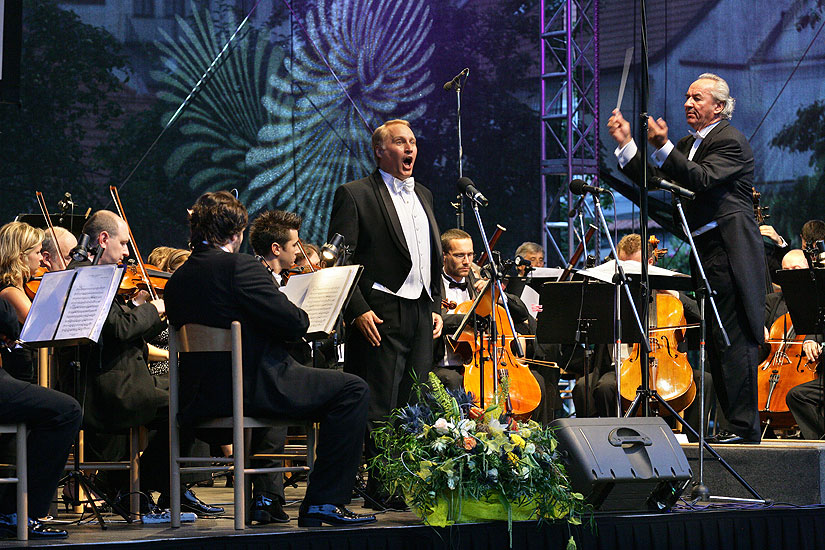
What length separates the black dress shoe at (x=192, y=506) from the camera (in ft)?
14.0

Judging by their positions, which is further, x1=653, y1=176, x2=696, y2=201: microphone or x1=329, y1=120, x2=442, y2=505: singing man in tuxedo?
x1=653, y1=176, x2=696, y2=201: microphone

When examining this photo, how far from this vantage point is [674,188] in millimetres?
4422

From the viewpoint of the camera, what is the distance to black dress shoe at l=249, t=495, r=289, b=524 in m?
3.79

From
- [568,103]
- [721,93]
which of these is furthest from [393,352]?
[568,103]

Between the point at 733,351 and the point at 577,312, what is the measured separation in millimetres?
812

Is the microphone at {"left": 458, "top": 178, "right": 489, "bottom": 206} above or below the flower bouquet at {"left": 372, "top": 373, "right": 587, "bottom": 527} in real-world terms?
above

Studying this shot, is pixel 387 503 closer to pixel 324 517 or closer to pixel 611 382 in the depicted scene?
pixel 324 517

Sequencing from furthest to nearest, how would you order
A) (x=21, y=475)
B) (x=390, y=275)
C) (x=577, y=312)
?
(x=577, y=312), (x=390, y=275), (x=21, y=475)

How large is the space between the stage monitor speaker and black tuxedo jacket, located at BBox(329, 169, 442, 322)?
2.98 feet

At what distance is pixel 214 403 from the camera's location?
3600 mm

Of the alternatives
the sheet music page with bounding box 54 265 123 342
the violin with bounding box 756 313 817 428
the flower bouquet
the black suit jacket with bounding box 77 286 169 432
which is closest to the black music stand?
the violin with bounding box 756 313 817 428

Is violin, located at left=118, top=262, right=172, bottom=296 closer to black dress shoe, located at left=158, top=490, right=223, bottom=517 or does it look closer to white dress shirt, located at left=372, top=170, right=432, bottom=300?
black dress shoe, located at left=158, top=490, right=223, bottom=517

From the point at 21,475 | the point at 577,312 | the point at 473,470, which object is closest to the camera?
the point at 21,475

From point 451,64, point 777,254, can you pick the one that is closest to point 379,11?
point 451,64
